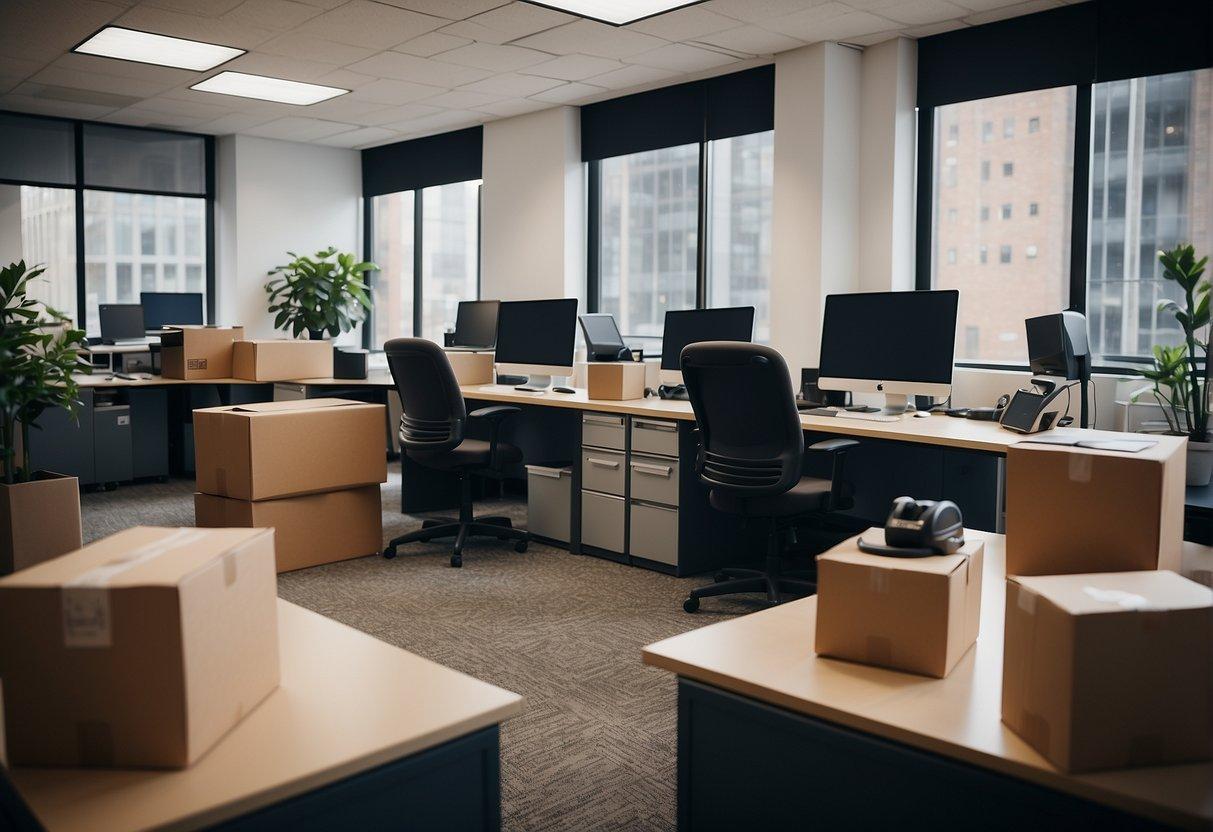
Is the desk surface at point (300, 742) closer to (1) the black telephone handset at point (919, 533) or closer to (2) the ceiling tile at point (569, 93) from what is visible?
(1) the black telephone handset at point (919, 533)

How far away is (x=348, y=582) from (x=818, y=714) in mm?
3083

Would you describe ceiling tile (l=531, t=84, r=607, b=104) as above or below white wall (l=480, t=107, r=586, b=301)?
above

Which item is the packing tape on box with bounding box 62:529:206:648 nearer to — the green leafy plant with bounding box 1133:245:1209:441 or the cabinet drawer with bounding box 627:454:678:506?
the cabinet drawer with bounding box 627:454:678:506

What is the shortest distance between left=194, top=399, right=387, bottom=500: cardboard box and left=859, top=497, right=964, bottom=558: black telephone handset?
117 inches

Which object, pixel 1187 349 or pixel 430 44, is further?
pixel 430 44

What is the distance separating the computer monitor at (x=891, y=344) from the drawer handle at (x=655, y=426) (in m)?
0.63

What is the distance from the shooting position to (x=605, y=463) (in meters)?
4.37

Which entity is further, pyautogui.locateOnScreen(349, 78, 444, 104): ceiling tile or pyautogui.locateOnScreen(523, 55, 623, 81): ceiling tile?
pyautogui.locateOnScreen(349, 78, 444, 104): ceiling tile

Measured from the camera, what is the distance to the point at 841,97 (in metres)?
5.12

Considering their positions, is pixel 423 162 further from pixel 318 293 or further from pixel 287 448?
pixel 287 448

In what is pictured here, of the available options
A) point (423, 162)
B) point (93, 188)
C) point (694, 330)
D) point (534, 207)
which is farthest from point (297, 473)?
point (93, 188)

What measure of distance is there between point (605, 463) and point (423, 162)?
179 inches

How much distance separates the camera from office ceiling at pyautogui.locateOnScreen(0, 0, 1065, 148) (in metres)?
4.57

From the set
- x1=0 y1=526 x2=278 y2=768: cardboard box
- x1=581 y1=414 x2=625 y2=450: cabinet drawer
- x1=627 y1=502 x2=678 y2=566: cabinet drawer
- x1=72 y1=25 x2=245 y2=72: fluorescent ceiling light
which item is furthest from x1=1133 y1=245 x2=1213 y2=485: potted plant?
x1=72 y1=25 x2=245 y2=72: fluorescent ceiling light
